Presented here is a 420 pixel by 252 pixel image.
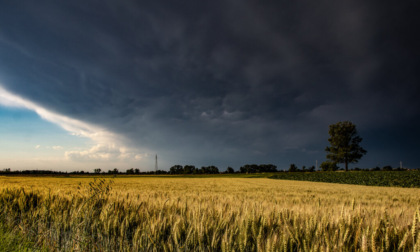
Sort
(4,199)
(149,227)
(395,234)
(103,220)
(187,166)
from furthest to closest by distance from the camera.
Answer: (187,166) → (4,199) → (103,220) → (149,227) → (395,234)

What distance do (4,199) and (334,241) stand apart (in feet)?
17.9

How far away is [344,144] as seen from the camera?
231 feet

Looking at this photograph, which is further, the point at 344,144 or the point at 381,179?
the point at 344,144

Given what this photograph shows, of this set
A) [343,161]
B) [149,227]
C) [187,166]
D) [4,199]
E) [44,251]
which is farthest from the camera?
[187,166]

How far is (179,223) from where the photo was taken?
1.89 metres

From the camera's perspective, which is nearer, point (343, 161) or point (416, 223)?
point (416, 223)

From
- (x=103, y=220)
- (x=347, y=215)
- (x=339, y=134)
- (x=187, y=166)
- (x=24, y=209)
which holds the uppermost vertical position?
(x=339, y=134)

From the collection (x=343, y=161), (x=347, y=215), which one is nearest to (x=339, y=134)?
(x=343, y=161)

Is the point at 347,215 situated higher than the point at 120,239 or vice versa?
the point at 347,215

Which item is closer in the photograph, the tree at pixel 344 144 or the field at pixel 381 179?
the field at pixel 381 179

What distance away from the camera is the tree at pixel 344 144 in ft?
222

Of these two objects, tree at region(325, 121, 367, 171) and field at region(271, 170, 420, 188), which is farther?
tree at region(325, 121, 367, 171)

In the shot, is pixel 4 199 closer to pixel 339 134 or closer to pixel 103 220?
pixel 103 220

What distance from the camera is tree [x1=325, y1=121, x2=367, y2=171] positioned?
222ft
